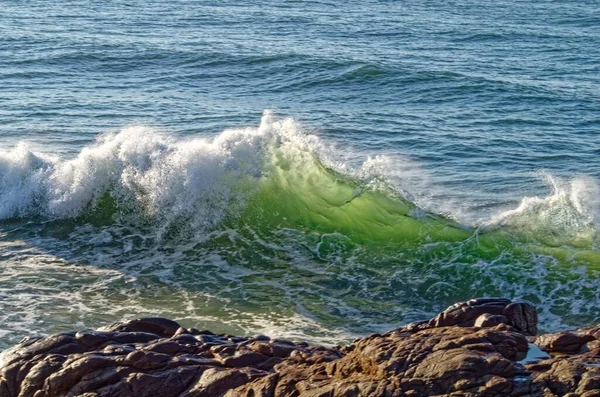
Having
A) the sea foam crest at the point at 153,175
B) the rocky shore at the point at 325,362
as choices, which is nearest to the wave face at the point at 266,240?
the sea foam crest at the point at 153,175

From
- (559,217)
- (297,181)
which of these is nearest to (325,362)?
(559,217)

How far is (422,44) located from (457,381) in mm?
22919

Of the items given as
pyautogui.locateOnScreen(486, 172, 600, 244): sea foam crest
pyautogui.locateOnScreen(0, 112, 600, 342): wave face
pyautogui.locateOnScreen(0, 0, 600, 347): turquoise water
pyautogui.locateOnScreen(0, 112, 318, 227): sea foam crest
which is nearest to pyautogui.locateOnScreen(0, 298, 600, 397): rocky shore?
pyautogui.locateOnScreen(0, 0, 600, 347): turquoise water

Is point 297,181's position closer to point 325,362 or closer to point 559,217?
point 559,217

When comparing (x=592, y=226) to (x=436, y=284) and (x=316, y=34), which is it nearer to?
(x=436, y=284)

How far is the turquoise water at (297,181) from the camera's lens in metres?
13.5

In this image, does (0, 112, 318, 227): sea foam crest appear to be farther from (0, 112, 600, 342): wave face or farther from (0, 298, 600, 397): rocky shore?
(0, 298, 600, 397): rocky shore

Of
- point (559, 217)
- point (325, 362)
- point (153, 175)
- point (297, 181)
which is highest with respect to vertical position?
point (325, 362)

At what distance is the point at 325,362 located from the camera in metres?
8.32

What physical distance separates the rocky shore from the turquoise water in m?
3.04

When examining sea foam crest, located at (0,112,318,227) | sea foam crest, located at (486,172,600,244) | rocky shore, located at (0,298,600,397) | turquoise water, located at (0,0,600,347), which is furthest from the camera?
sea foam crest, located at (0,112,318,227)

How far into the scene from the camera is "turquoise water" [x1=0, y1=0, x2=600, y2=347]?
13.5 metres

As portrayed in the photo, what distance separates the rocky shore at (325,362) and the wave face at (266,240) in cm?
317

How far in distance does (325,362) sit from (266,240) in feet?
24.9
